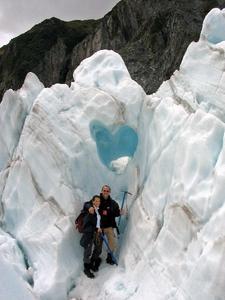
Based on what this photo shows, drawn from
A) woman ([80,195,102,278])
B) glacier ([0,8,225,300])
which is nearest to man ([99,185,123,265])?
woman ([80,195,102,278])

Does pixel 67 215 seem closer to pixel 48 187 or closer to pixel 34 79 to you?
pixel 48 187

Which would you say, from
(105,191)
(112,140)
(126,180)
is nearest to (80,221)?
(105,191)

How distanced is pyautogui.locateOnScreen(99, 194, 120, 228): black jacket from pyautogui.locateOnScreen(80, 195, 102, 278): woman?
5.0 inches

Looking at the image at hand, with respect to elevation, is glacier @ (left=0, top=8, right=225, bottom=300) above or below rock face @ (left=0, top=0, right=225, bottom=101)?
below

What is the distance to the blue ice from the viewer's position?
10773mm

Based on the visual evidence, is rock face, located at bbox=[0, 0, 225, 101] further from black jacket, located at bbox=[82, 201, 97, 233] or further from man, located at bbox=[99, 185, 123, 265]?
black jacket, located at bbox=[82, 201, 97, 233]

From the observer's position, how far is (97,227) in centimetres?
922

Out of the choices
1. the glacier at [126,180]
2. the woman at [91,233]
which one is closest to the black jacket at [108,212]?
the woman at [91,233]

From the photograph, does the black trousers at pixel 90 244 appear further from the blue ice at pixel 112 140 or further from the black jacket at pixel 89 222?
the blue ice at pixel 112 140

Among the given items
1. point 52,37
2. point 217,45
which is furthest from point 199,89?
point 52,37

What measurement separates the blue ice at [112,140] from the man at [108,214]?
1.34 m

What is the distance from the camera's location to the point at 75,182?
10281mm

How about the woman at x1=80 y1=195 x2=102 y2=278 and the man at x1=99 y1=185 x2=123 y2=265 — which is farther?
the man at x1=99 y1=185 x2=123 y2=265

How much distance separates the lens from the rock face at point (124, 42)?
42656 millimetres
